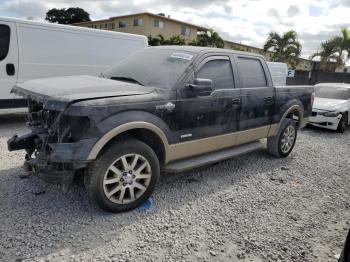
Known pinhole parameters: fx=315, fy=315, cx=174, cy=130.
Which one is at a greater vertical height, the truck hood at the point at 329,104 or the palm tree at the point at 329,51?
the palm tree at the point at 329,51

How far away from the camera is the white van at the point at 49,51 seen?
707cm

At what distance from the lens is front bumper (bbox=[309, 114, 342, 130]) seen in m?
8.95

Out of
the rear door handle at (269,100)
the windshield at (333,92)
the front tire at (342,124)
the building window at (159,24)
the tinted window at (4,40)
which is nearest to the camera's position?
the rear door handle at (269,100)

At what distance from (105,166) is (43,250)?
3.17 ft

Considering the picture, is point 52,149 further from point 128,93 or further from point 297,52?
point 297,52

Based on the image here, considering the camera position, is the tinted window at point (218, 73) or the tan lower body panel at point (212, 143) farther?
the tinted window at point (218, 73)

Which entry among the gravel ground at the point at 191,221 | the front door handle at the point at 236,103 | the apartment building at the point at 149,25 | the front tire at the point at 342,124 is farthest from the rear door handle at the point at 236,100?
the apartment building at the point at 149,25

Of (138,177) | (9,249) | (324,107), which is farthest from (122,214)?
(324,107)

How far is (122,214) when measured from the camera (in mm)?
3568

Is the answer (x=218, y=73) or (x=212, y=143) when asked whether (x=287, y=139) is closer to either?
(x=212, y=143)

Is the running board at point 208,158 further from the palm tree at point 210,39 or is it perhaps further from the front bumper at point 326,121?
the palm tree at point 210,39

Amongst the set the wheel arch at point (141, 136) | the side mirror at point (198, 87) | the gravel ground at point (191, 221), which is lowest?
the gravel ground at point (191, 221)

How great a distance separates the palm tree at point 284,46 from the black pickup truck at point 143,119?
26810 millimetres

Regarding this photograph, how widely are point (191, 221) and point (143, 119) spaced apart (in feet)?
4.15
